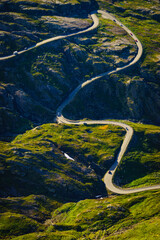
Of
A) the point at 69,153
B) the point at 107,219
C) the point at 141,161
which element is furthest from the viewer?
the point at 69,153

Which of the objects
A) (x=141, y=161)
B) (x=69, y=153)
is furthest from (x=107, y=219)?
(x=69, y=153)

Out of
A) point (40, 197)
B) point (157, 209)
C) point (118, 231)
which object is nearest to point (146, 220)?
point (157, 209)

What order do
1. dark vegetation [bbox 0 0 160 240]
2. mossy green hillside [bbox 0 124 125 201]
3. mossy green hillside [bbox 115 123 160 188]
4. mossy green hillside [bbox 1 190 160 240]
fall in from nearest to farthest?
mossy green hillside [bbox 1 190 160 240]
dark vegetation [bbox 0 0 160 240]
mossy green hillside [bbox 0 124 125 201]
mossy green hillside [bbox 115 123 160 188]

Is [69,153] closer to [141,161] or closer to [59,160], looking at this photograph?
[59,160]

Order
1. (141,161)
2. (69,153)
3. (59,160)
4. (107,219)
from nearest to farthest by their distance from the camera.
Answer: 1. (107,219)
2. (59,160)
3. (141,161)
4. (69,153)

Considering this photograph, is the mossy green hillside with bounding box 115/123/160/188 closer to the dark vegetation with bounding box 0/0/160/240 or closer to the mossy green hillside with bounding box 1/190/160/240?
the dark vegetation with bounding box 0/0/160/240

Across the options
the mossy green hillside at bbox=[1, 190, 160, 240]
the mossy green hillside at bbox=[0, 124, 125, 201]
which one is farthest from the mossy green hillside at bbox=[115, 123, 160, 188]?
the mossy green hillside at bbox=[1, 190, 160, 240]

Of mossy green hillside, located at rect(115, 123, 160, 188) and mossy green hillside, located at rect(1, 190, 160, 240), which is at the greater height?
mossy green hillside, located at rect(115, 123, 160, 188)

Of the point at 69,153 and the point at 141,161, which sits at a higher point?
the point at 141,161

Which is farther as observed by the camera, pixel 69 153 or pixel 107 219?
pixel 69 153
